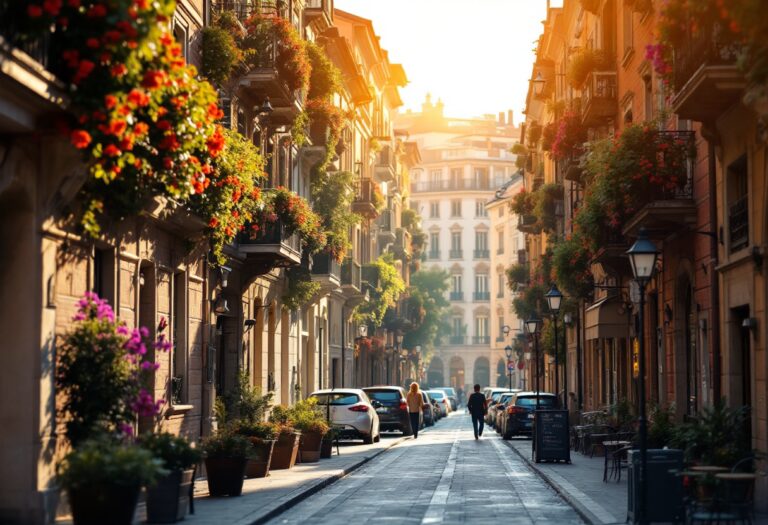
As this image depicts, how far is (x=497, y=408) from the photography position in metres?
53.3

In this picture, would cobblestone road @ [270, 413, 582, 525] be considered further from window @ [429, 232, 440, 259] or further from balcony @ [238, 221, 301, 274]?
window @ [429, 232, 440, 259]

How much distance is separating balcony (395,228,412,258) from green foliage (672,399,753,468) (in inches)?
2450

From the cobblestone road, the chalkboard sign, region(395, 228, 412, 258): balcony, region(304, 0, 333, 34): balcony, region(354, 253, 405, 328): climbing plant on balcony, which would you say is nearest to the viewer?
the cobblestone road

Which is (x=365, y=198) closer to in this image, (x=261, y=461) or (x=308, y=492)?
(x=261, y=461)

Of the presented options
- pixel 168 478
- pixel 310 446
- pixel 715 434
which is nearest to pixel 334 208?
pixel 310 446

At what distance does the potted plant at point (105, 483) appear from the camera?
541 inches

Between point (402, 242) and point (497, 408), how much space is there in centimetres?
3207

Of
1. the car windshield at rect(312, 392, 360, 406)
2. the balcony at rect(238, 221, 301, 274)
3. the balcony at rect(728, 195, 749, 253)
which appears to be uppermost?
the balcony at rect(238, 221, 301, 274)

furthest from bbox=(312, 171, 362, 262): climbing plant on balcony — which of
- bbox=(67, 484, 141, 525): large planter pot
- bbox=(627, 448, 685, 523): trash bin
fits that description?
bbox=(67, 484, 141, 525): large planter pot

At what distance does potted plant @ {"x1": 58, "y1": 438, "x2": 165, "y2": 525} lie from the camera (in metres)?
13.7

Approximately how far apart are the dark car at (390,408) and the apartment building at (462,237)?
301 ft

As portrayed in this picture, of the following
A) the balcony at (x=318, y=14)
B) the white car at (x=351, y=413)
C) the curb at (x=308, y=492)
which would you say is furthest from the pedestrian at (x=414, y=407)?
the balcony at (x=318, y=14)

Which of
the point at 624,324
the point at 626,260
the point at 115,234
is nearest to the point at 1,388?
the point at 115,234

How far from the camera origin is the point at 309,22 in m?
41.3
